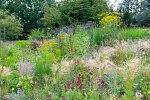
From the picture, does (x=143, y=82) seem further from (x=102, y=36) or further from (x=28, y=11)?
(x=28, y=11)

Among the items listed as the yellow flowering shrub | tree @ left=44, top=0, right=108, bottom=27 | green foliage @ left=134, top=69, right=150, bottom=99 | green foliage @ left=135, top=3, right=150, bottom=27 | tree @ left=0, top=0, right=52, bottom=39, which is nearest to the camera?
green foliage @ left=134, top=69, right=150, bottom=99

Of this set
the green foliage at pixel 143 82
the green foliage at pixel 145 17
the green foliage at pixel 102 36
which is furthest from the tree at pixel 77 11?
the green foliage at pixel 143 82

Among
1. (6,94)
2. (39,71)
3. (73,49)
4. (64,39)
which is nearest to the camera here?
(6,94)

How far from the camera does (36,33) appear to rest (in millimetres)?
11320

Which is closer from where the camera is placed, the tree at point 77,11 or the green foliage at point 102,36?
the green foliage at point 102,36

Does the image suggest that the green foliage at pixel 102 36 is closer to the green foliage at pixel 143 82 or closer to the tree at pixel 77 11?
the green foliage at pixel 143 82

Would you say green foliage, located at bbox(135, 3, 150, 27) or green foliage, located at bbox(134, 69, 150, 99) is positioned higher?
green foliage, located at bbox(135, 3, 150, 27)

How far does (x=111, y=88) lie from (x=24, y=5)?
28.0 meters

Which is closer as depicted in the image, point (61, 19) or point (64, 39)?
point (64, 39)

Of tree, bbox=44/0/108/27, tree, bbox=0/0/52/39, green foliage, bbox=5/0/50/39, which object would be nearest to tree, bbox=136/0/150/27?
tree, bbox=44/0/108/27

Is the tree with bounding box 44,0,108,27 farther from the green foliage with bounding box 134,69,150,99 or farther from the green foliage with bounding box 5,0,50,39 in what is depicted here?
the green foliage with bounding box 134,69,150,99

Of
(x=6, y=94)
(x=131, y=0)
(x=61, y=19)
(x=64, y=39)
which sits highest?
(x=131, y=0)

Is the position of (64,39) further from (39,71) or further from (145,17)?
(145,17)

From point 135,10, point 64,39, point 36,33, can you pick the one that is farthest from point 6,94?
point 135,10
